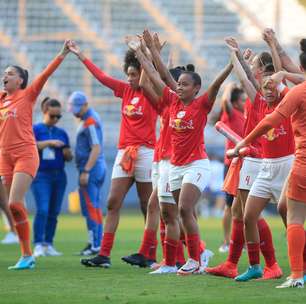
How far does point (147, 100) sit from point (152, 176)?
0.85 metres

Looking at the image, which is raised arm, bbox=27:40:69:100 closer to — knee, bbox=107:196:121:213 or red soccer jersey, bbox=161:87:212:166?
knee, bbox=107:196:121:213

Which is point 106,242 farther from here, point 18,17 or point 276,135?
point 18,17

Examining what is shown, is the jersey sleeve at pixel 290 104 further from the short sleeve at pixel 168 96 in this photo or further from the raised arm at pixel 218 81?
the short sleeve at pixel 168 96

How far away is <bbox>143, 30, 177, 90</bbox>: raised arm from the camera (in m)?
11.2

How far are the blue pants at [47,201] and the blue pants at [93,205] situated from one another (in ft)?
1.20

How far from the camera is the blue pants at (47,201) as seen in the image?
15.5m

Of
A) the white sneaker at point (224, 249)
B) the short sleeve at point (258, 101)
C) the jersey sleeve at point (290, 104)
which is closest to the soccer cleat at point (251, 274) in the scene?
the short sleeve at point (258, 101)

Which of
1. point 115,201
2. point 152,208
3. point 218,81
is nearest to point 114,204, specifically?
point 115,201

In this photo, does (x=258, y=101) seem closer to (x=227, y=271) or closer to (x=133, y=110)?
(x=227, y=271)

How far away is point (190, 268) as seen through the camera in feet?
36.2

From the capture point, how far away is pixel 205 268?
11336 mm

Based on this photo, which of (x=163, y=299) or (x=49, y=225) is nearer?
(x=163, y=299)

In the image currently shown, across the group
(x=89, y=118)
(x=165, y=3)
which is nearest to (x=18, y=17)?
(x=165, y=3)

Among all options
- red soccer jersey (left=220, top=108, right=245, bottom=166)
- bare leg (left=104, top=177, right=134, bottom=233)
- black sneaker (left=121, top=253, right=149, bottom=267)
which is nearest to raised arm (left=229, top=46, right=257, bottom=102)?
bare leg (left=104, top=177, right=134, bottom=233)
